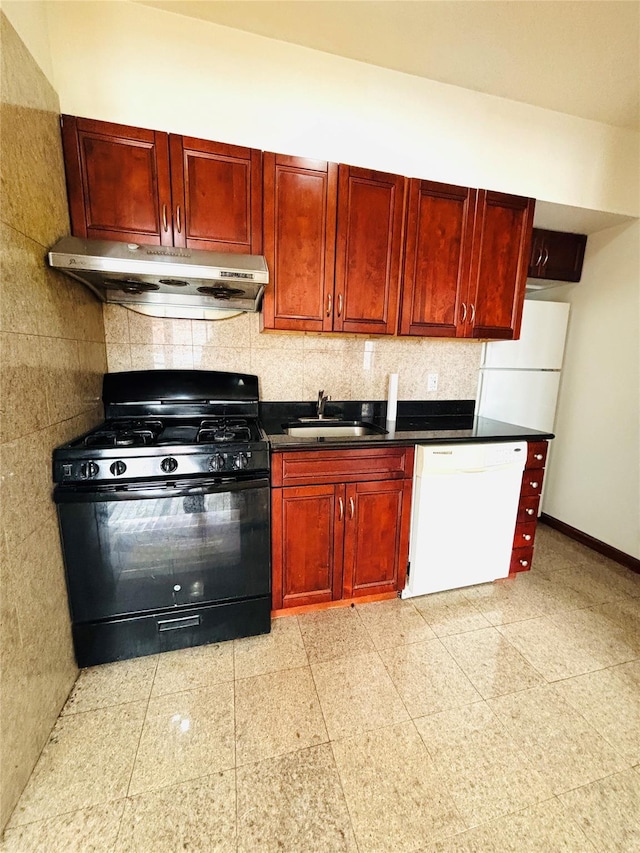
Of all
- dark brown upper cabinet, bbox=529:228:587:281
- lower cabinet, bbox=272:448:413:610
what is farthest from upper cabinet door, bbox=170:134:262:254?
dark brown upper cabinet, bbox=529:228:587:281

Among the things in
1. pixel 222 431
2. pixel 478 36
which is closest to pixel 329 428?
pixel 222 431

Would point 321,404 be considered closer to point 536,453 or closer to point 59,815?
point 536,453

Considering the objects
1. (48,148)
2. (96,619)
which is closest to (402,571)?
(96,619)

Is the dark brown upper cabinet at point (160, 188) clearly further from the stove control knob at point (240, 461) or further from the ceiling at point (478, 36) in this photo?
the stove control knob at point (240, 461)

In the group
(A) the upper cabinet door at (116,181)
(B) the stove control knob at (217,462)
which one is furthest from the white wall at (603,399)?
(A) the upper cabinet door at (116,181)

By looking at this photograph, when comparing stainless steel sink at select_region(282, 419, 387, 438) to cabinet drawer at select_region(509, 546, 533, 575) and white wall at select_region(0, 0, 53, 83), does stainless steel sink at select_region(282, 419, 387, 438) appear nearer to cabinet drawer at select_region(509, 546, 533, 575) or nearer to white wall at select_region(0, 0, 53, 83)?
cabinet drawer at select_region(509, 546, 533, 575)

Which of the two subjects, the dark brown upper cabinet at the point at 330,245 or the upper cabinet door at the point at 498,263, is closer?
the dark brown upper cabinet at the point at 330,245

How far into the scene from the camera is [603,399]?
253 cm

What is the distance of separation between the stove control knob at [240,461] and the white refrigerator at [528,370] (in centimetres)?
189

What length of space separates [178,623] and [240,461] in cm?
80

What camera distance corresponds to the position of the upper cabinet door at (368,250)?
180cm

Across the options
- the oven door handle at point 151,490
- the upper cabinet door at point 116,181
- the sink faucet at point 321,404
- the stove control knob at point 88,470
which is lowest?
the oven door handle at point 151,490

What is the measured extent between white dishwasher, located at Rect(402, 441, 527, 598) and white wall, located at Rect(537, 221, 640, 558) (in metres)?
1.03

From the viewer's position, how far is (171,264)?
1417mm
